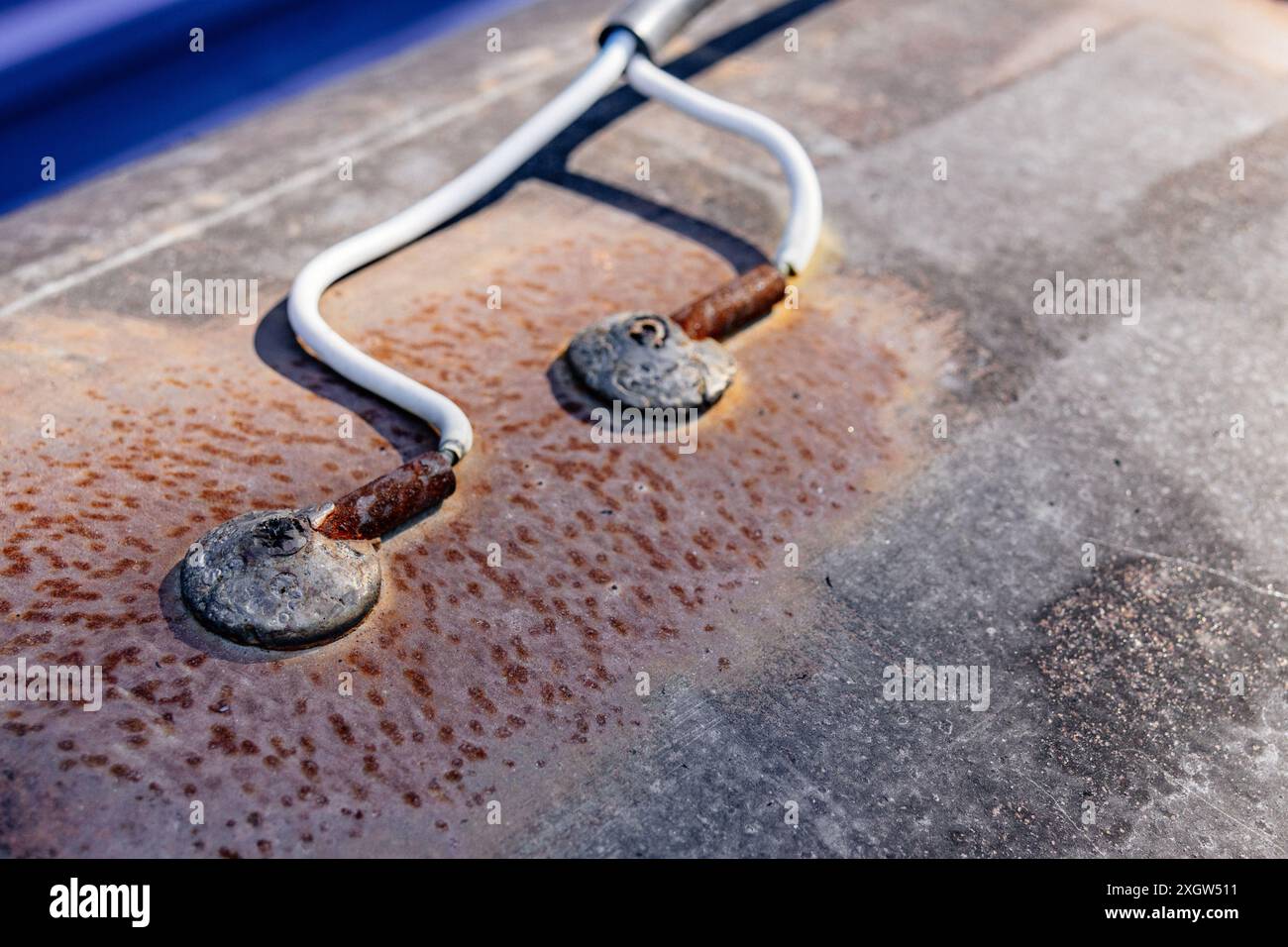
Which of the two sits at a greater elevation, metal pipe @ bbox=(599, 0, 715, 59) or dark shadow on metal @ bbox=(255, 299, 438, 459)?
metal pipe @ bbox=(599, 0, 715, 59)

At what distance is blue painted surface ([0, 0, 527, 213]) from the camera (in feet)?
19.8

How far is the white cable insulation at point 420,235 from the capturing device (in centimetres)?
373

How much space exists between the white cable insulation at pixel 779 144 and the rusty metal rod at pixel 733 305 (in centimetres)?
18

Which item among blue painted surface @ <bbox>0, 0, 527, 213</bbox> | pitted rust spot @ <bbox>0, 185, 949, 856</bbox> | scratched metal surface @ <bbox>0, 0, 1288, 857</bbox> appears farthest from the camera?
blue painted surface @ <bbox>0, 0, 527, 213</bbox>

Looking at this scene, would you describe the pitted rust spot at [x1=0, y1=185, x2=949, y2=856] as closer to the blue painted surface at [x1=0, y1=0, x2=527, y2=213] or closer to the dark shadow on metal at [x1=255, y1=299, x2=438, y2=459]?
the dark shadow on metal at [x1=255, y1=299, x2=438, y2=459]

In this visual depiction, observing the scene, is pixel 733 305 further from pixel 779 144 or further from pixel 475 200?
pixel 475 200

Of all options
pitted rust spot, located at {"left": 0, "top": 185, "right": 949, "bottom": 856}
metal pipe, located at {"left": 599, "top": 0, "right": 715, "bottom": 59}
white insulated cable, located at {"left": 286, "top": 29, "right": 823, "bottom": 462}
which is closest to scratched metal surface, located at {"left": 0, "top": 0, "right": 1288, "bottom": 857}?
pitted rust spot, located at {"left": 0, "top": 185, "right": 949, "bottom": 856}

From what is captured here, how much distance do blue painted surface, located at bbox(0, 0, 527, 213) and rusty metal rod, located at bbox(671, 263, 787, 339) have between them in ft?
12.6

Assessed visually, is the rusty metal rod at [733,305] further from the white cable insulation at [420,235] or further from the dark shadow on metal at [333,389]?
the dark shadow on metal at [333,389]

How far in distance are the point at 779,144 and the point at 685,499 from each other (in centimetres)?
198

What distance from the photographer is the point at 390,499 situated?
11.1 ft

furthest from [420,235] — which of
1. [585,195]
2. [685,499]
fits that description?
[685,499]

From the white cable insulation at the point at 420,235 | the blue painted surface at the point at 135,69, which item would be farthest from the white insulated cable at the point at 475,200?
the blue painted surface at the point at 135,69
